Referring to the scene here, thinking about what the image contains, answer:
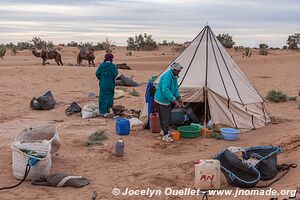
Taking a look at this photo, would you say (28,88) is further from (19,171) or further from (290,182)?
(290,182)

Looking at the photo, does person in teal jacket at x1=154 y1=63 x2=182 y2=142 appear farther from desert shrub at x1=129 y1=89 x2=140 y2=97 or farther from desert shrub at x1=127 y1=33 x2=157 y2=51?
desert shrub at x1=127 y1=33 x2=157 y2=51

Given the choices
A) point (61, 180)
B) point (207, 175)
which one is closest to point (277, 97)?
point (207, 175)

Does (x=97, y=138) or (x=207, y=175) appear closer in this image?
(x=207, y=175)

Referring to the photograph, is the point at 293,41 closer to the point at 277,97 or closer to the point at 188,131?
the point at 277,97

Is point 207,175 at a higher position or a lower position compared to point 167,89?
lower

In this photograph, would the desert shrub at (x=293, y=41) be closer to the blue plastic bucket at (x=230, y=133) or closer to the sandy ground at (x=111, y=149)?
the sandy ground at (x=111, y=149)

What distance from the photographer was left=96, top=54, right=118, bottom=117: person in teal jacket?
10633 mm

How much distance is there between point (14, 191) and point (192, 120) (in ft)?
15.6

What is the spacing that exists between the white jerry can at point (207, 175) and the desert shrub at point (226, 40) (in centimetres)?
3444

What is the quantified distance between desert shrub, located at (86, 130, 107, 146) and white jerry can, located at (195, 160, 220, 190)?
306 cm

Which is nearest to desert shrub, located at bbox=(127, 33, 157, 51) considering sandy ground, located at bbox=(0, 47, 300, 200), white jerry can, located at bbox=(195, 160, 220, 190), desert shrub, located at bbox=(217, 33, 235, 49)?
desert shrub, located at bbox=(217, 33, 235, 49)

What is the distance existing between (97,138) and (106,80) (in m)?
2.41

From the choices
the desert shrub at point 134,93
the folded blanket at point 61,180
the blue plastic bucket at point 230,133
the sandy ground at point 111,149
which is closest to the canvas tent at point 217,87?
the sandy ground at point 111,149

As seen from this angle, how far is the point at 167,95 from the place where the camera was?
8.11m
